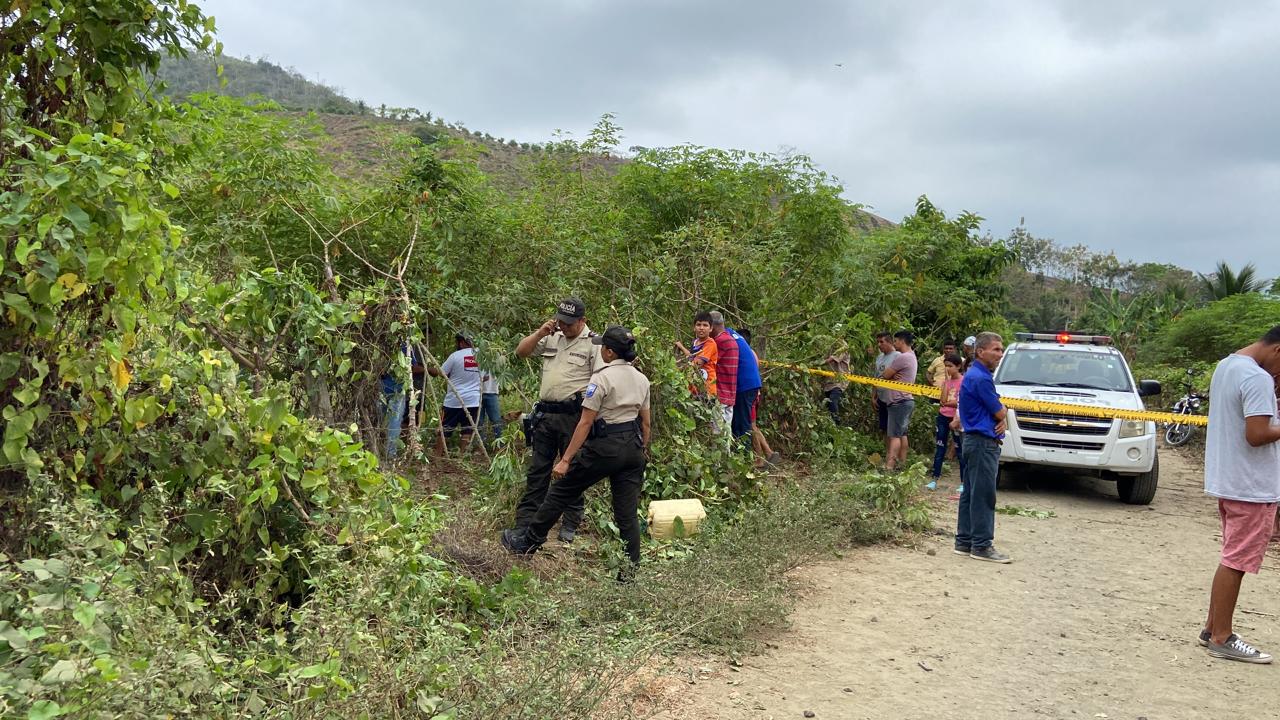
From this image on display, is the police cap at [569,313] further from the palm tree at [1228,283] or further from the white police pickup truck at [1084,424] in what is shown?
the palm tree at [1228,283]

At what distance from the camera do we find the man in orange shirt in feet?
31.3

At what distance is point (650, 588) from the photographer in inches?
223

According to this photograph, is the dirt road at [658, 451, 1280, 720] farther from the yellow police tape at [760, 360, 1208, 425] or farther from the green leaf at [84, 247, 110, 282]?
the green leaf at [84, 247, 110, 282]

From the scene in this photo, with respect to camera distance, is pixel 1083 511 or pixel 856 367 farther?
pixel 856 367

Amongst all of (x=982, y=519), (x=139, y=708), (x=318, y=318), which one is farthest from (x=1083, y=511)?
(x=139, y=708)

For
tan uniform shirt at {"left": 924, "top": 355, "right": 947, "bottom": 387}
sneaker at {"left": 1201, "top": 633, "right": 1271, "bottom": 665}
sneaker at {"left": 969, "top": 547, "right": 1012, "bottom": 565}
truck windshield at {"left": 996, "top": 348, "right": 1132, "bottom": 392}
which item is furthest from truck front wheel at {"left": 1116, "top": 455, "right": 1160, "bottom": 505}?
sneaker at {"left": 1201, "top": 633, "right": 1271, "bottom": 665}

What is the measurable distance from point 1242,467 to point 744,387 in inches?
209

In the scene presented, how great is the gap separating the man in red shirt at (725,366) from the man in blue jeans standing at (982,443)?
8.66 feet

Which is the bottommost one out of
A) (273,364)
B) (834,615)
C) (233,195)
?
(834,615)

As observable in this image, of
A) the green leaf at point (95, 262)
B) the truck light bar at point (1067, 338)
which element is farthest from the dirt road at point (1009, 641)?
the truck light bar at point (1067, 338)

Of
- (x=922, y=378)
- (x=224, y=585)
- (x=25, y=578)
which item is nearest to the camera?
(x=25, y=578)

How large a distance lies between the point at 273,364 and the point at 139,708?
324 cm

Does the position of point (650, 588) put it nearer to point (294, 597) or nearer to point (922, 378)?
point (294, 597)

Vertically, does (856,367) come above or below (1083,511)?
above
